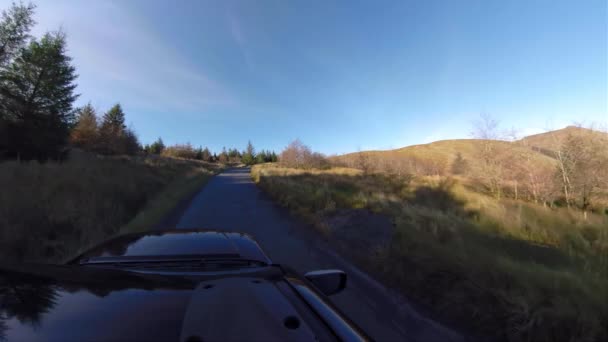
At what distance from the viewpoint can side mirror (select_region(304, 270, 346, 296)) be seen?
83.6 inches

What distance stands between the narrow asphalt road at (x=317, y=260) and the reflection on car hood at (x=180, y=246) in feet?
2.47

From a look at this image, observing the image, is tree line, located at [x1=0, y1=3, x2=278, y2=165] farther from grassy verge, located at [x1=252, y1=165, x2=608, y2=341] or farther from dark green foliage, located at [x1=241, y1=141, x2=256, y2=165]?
dark green foliage, located at [x1=241, y1=141, x2=256, y2=165]

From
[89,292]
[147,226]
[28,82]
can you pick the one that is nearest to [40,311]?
[89,292]

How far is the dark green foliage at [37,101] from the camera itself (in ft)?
47.5

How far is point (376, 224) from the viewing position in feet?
22.2

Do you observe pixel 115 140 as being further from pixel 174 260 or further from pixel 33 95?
pixel 174 260

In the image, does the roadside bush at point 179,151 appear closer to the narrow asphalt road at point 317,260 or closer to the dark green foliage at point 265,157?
the dark green foliage at point 265,157

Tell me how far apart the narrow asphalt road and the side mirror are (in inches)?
51.3

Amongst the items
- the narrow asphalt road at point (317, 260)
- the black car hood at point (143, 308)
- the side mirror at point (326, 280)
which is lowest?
the narrow asphalt road at point (317, 260)

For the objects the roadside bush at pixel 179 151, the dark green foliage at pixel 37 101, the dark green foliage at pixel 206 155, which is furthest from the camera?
the dark green foliage at pixel 206 155

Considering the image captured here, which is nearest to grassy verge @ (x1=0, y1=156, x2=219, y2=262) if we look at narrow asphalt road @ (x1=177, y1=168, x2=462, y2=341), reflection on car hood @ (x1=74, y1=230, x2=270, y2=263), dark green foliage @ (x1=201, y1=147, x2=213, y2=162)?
narrow asphalt road @ (x1=177, y1=168, x2=462, y2=341)

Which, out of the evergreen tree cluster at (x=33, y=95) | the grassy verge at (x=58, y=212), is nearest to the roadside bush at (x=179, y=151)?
the evergreen tree cluster at (x=33, y=95)

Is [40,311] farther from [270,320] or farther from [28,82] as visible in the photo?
[28,82]

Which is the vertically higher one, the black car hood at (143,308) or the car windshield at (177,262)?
the black car hood at (143,308)
